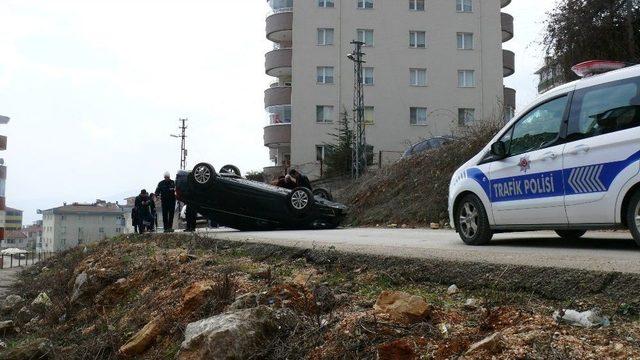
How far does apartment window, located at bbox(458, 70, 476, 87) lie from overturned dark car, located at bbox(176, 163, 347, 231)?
32.9m

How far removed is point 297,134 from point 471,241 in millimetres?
36373

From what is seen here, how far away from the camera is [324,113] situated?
44.7m

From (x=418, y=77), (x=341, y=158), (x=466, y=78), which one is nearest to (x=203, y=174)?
(x=341, y=158)

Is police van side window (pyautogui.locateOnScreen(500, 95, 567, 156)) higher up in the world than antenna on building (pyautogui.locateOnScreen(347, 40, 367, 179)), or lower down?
lower down

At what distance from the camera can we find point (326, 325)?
14.3 ft

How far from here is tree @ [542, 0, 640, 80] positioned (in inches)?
791

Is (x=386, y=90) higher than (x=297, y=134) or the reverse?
higher

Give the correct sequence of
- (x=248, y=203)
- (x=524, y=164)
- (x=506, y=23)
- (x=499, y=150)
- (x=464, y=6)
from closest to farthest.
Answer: (x=524, y=164), (x=499, y=150), (x=248, y=203), (x=464, y=6), (x=506, y=23)

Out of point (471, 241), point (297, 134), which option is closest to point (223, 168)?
point (471, 241)

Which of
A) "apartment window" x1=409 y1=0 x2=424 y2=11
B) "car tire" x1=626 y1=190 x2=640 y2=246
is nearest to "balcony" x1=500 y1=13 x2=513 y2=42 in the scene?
"apartment window" x1=409 y1=0 x2=424 y2=11

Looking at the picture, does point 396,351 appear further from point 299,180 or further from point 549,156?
point 299,180

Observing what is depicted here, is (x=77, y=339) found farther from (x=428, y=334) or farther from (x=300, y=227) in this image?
(x=300, y=227)

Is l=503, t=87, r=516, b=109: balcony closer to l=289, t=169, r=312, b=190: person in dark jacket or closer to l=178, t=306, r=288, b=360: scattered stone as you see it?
l=289, t=169, r=312, b=190: person in dark jacket

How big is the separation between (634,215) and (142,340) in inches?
186
